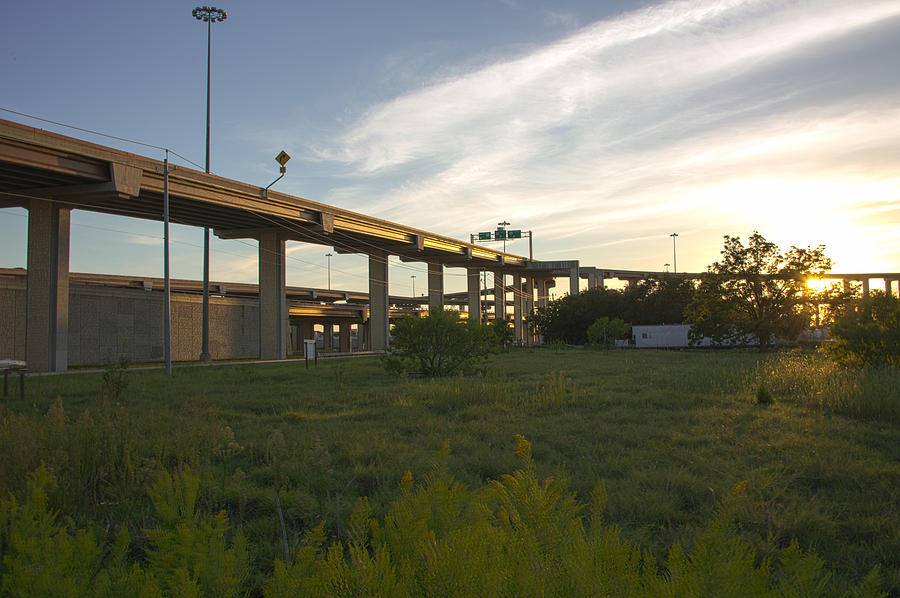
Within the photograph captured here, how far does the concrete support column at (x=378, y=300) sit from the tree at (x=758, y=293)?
2630 cm

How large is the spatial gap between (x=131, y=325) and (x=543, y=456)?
3804cm

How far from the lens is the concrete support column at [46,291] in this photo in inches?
1067

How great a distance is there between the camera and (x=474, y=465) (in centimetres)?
635

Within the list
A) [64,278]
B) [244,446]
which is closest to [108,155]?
[64,278]

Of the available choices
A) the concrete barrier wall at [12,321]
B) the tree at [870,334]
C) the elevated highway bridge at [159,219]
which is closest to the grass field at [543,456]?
the tree at [870,334]

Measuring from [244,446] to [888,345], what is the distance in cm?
1506

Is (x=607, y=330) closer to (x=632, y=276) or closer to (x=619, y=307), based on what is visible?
(x=619, y=307)

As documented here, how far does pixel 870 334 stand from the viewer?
14039 millimetres

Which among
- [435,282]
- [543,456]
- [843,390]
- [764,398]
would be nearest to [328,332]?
[435,282]

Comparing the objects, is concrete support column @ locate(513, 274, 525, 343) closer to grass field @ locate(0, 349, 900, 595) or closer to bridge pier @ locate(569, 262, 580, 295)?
bridge pier @ locate(569, 262, 580, 295)

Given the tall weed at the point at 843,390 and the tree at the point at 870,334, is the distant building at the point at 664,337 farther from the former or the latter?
the tall weed at the point at 843,390

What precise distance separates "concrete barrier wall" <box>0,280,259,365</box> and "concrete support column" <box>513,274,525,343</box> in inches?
1623

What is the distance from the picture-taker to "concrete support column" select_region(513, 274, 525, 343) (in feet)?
261

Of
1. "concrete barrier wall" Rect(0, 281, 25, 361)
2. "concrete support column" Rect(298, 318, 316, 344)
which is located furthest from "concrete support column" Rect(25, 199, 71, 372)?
"concrete support column" Rect(298, 318, 316, 344)
